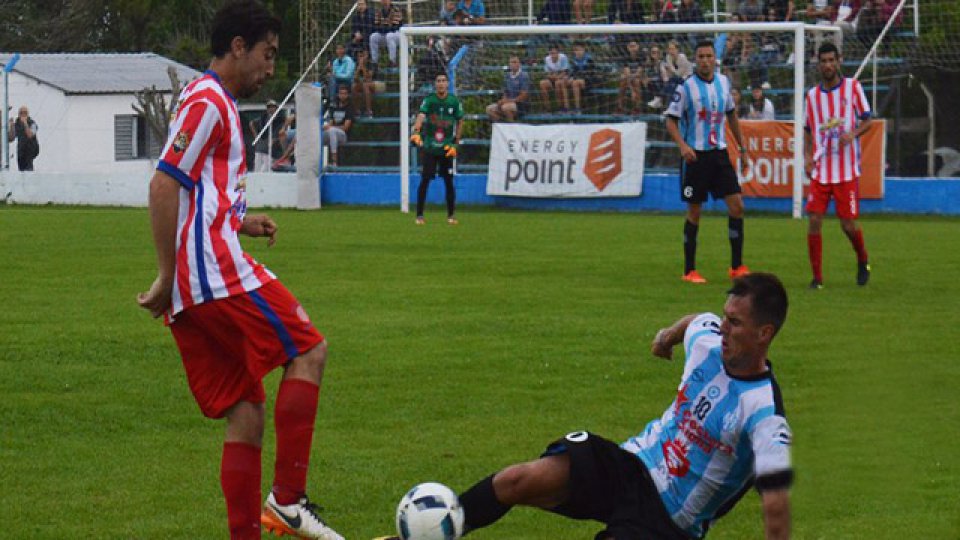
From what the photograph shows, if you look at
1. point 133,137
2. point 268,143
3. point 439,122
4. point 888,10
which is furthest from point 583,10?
point 133,137

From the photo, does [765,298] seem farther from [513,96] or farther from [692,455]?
[513,96]

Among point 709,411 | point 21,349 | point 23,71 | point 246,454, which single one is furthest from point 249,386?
point 23,71

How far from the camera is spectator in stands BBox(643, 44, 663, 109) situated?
27.4m

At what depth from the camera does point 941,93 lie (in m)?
25.8

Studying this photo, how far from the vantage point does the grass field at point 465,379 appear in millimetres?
5520

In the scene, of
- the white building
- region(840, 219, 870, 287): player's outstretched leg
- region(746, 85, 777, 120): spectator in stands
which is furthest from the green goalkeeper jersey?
the white building

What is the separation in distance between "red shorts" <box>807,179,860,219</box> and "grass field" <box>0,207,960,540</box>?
654 millimetres

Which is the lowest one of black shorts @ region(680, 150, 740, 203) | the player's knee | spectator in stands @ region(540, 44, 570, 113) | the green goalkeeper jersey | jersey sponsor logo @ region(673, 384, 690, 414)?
jersey sponsor logo @ region(673, 384, 690, 414)

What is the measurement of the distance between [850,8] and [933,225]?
672cm

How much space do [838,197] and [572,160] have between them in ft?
40.3

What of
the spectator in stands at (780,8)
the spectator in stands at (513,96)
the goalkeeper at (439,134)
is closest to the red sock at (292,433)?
the goalkeeper at (439,134)

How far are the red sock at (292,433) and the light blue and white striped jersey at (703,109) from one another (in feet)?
32.9

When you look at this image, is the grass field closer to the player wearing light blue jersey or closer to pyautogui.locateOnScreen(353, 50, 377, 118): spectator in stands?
the player wearing light blue jersey

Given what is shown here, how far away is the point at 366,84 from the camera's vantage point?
3045 centimetres
